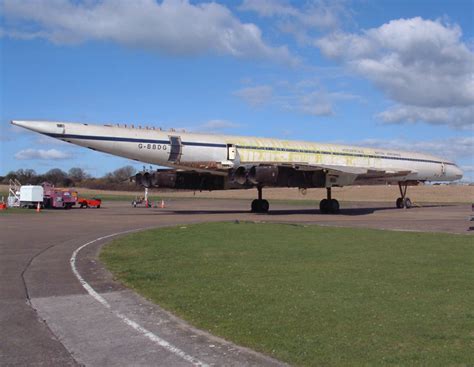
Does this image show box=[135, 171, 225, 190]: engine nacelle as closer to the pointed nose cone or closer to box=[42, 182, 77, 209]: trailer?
the pointed nose cone

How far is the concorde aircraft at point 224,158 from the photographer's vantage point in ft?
88.9

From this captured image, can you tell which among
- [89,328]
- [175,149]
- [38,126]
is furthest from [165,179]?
[89,328]

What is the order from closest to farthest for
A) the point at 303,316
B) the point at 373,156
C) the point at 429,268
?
the point at 303,316 → the point at 429,268 → the point at 373,156

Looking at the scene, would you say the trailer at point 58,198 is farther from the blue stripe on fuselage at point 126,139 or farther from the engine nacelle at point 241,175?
the engine nacelle at point 241,175

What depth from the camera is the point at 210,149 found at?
30266 millimetres

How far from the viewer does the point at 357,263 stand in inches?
437

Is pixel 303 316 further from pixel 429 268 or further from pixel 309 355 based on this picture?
pixel 429 268

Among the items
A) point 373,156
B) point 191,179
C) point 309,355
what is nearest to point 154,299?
point 309,355

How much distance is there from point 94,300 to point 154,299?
92cm

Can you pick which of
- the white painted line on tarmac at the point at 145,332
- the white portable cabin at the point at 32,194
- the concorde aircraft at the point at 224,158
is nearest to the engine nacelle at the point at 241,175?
the concorde aircraft at the point at 224,158

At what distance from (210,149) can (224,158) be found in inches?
42.9

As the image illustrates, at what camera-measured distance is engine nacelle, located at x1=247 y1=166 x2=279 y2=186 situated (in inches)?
1131

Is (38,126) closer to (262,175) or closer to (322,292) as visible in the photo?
(262,175)

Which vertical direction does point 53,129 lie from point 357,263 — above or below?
above
